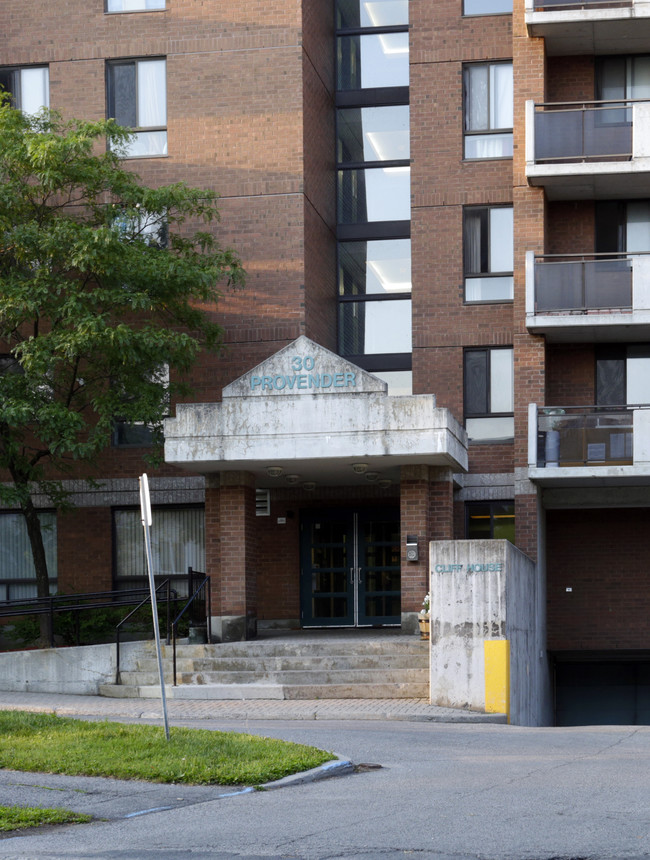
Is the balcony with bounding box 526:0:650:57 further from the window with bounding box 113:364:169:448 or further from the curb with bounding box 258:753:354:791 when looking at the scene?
the curb with bounding box 258:753:354:791

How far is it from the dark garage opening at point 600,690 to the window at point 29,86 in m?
15.1

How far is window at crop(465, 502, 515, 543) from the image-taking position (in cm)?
2416

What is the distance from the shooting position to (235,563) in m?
20.8

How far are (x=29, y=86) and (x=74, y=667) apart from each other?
12.4 meters

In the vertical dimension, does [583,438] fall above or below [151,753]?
above

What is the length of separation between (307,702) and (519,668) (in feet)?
10.7

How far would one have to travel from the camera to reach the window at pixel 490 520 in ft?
79.3

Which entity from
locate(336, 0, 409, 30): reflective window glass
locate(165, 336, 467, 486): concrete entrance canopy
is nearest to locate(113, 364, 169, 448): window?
locate(165, 336, 467, 486): concrete entrance canopy

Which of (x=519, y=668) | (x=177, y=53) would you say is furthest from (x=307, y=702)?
(x=177, y=53)

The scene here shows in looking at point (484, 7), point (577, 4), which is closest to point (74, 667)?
point (577, 4)

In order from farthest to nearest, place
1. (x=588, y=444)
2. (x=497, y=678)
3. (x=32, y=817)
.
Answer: (x=588, y=444) → (x=497, y=678) → (x=32, y=817)

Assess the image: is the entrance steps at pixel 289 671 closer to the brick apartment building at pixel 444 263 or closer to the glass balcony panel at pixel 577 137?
the brick apartment building at pixel 444 263

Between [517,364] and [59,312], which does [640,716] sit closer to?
[517,364]

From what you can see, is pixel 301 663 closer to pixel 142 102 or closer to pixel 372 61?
pixel 142 102
